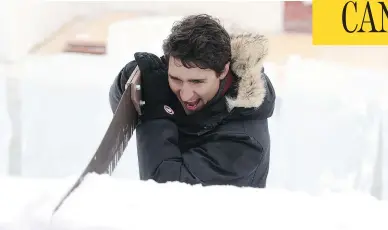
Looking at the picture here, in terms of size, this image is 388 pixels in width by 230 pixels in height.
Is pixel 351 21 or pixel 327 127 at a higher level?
pixel 351 21

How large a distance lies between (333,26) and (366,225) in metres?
0.45

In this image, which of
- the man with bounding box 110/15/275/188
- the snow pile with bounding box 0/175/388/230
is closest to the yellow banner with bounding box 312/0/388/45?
the man with bounding box 110/15/275/188

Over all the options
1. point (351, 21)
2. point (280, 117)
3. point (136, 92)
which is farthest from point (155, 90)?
point (280, 117)

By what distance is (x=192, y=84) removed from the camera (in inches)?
26.1

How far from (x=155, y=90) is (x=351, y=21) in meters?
0.25

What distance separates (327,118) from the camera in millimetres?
1030

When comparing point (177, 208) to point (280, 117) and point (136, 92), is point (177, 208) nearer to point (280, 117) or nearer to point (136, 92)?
point (136, 92)

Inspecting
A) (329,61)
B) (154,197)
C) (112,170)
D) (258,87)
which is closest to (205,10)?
(329,61)

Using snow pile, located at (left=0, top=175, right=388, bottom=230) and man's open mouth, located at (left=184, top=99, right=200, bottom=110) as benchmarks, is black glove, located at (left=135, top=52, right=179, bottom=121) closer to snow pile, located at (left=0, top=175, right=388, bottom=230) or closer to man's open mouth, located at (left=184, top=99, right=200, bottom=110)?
man's open mouth, located at (left=184, top=99, right=200, bottom=110)

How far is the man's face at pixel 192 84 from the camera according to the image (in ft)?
2.16

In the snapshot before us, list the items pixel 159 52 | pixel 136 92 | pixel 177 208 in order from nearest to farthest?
pixel 177 208 < pixel 136 92 < pixel 159 52

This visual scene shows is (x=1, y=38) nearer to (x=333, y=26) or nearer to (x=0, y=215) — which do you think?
(x=333, y=26)

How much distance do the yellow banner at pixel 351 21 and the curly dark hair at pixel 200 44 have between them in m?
0.15

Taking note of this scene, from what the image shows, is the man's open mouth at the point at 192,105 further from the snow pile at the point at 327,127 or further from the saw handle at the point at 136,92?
the snow pile at the point at 327,127
